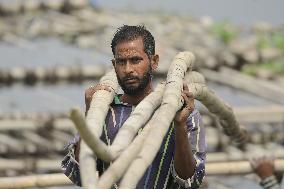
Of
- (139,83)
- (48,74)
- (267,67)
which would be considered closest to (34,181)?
(139,83)

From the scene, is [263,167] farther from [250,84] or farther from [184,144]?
[250,84]

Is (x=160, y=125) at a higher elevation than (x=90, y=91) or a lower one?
lower

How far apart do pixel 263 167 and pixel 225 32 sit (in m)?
7.37

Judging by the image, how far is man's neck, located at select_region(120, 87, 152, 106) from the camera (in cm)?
305

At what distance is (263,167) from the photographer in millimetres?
4293

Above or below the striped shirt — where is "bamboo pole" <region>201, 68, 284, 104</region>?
above

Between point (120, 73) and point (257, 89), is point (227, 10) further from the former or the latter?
point (120, 73)

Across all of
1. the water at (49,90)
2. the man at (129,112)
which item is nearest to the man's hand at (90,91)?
the man at (129,112)

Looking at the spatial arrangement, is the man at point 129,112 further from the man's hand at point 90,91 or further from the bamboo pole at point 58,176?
the bamboo pole at point 58,176

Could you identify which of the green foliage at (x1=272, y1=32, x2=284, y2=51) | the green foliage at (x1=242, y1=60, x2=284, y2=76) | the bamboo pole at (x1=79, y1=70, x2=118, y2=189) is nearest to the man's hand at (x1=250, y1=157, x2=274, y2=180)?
the bamboo pole at (x1=79, y1=70, x2=118, y2=189)

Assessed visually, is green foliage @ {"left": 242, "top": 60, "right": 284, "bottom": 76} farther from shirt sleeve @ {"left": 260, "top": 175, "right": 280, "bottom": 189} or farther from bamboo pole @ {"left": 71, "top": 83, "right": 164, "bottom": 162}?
Answer: bamboo pole @ {"left": 71, "top": 83, "right": 164, "bottom": 162}

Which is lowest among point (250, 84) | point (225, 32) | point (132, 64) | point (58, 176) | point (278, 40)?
point (58, 176)

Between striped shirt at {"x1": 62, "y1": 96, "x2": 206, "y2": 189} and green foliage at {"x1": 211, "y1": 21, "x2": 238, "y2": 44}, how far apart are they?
842 centimetres

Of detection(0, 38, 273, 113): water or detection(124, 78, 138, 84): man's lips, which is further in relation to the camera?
detection(0, 38, 273, 113): water
